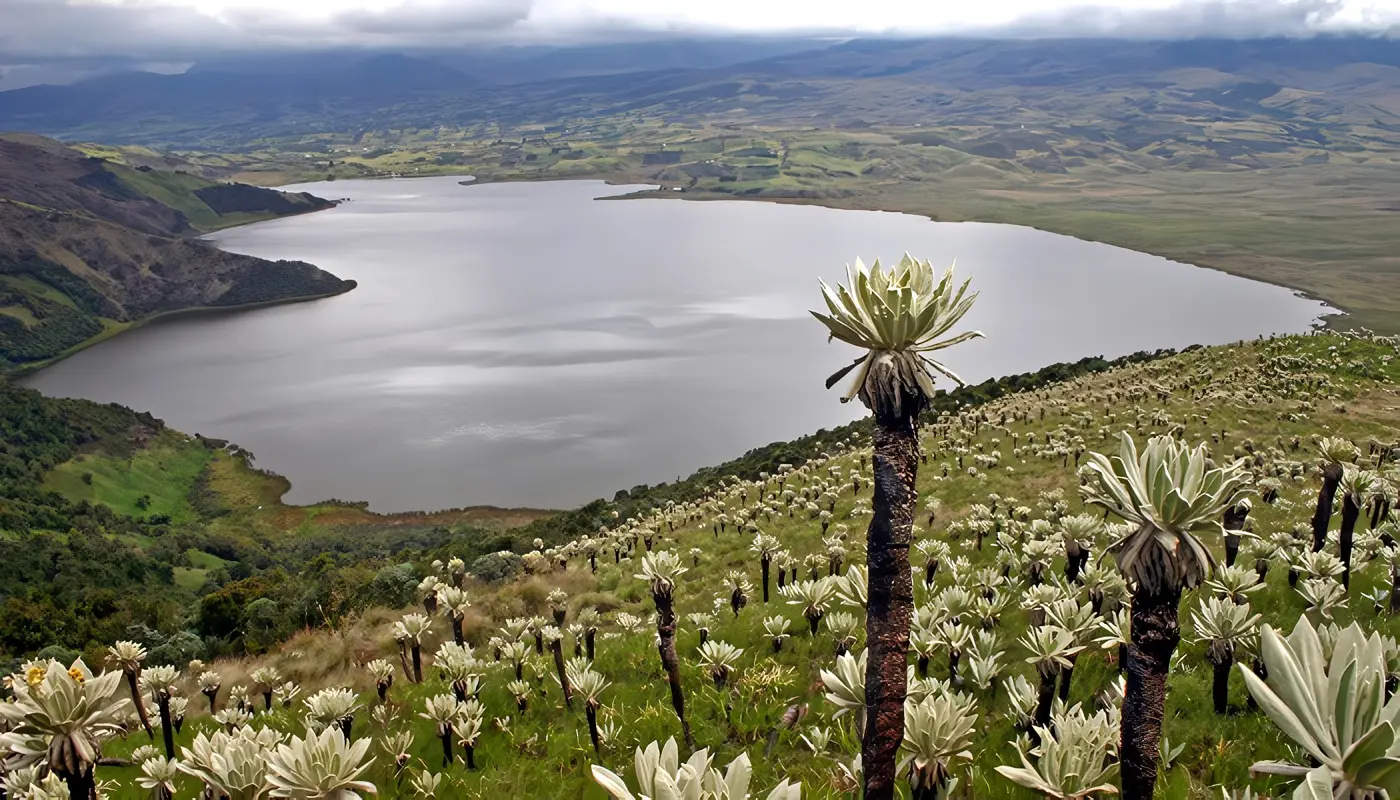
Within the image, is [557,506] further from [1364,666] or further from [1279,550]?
[1364,666]

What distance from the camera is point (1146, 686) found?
13.0 feet

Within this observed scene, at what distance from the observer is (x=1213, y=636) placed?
598cm

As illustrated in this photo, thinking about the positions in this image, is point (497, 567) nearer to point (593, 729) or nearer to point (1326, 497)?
point (593, 729)

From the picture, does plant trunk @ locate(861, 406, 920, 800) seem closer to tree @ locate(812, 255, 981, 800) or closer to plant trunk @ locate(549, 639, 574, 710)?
tree @ locate(812, 255, 981, 800)

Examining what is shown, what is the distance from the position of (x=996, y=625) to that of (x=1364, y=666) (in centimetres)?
558

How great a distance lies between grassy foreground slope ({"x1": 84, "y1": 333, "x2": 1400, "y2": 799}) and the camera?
6.73m

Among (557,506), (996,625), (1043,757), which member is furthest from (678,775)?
(557,506)

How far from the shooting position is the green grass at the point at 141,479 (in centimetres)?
6200

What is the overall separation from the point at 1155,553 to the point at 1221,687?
3342mm

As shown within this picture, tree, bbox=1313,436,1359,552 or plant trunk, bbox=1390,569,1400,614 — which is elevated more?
tree, bbox=1313,436,1359,552

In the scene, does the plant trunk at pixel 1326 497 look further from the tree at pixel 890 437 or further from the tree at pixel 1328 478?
the tree at pixel 890 437

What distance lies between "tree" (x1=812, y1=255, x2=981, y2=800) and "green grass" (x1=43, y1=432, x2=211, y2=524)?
70.6 m

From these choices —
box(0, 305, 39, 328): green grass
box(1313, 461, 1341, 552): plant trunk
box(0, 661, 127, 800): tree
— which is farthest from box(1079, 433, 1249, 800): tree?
box(0, 305, 39, 328): green grass

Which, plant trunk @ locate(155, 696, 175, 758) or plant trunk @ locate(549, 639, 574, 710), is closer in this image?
plant trunk @ locate(155, 696, 175, 758)
